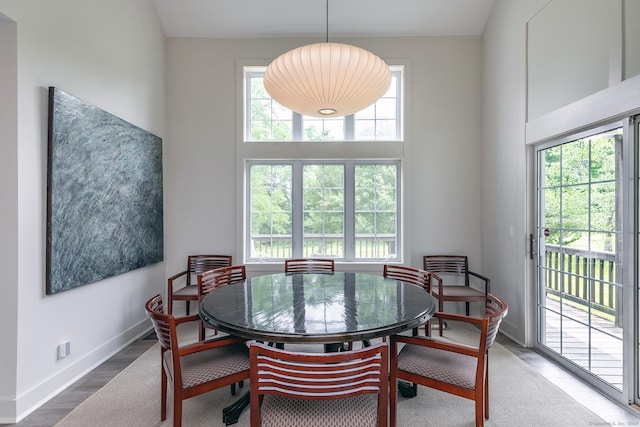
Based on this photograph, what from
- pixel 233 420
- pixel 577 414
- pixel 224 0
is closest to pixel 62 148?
pixel 233 420

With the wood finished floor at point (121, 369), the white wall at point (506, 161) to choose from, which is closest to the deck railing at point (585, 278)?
the white wall at point (506, 161)

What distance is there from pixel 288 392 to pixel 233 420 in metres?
1.01

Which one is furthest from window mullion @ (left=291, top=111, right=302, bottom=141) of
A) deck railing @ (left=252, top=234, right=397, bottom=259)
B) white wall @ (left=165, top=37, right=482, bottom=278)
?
deck railing @ (left=252, top=234, right=397, bottom=259)

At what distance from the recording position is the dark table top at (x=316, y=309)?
1.55 metres

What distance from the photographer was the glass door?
2.18m

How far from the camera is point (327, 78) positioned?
1958 mm

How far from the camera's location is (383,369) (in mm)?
1169

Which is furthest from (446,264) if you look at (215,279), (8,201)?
(8,201)

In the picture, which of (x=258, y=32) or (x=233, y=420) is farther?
(x=258, y=32)

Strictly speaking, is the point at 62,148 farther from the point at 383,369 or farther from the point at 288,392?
the point at 383,369

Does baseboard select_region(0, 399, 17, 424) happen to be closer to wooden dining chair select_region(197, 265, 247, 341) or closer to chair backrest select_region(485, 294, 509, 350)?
wooden dining chair select_region(197, 265, 247, 341)

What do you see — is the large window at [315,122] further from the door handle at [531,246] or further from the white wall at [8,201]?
the white wall at [8,201]

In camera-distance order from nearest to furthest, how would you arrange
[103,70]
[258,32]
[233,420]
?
1. [233,420]
2. [103,70]
3. [258,32]

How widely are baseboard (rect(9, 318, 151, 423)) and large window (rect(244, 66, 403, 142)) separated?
2590mm
